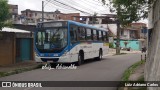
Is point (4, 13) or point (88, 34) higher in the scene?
point (4, 13)

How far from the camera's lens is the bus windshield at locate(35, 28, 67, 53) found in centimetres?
2178

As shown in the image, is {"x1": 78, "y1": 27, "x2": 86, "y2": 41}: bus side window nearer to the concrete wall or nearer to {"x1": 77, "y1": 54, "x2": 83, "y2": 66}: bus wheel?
{"x1": 77, "y1": 54, "x2": 83, "y2": 66}: bus wheel

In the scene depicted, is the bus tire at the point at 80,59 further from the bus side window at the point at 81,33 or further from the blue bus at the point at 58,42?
the bus side window at the point at 81,33

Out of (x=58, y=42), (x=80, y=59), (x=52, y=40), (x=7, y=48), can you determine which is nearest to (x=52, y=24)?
(x=52, y=40)

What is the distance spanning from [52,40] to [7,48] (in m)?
3.72

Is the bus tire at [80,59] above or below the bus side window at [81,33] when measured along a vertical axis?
below

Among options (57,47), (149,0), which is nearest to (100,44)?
(57,47)

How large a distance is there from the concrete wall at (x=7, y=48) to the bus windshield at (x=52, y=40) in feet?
8.15

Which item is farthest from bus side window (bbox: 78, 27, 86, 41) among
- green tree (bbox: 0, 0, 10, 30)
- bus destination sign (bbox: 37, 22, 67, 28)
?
green tree (bbox: 0, 0, 10, 30)

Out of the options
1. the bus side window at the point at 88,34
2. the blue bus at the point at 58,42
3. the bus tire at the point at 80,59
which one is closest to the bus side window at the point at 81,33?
the blue bus at the point at 58,42

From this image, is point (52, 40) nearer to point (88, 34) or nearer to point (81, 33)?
point (81, 33)

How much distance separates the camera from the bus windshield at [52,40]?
2178 centimetres

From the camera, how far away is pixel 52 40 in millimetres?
21922

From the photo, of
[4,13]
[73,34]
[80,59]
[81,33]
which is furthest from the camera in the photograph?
[81,33]
